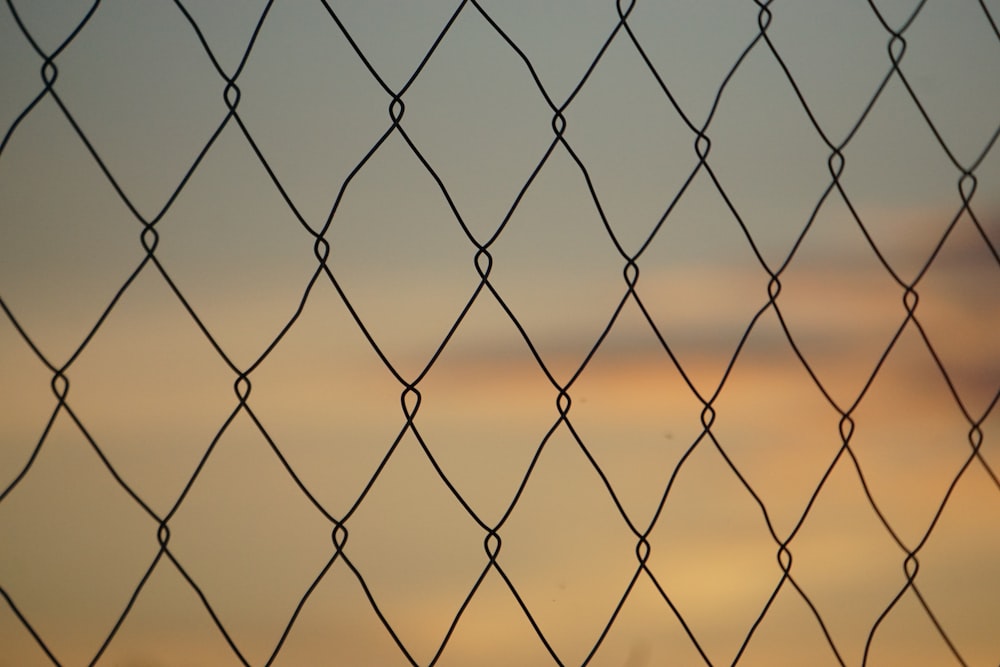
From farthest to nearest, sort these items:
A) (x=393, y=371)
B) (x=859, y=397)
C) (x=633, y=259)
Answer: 1. (x=859, y=397)
2. (x=633, y=259)
3. (x=393, y=371)

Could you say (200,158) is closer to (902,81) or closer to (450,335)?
(450,335)

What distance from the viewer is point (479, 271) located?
140 centimetres

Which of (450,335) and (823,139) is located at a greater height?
(823,139)

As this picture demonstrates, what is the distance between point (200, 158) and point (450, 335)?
330 millimetres

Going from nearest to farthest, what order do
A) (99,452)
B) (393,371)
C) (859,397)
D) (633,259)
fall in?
(99,452), (393,371), (633,259), (859,397)

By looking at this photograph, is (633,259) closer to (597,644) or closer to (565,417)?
(565,417)

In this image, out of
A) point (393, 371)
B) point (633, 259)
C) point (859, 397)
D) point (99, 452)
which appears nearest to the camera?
point (99, 452)

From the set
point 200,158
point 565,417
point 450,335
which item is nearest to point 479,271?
point 450,335

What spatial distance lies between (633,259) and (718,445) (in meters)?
0.25

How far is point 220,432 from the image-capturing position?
4.07ft

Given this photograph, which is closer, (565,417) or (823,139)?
(565,417)

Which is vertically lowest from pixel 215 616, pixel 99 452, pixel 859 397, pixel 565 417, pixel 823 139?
pixel 215 616

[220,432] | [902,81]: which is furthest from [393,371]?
[902,81]

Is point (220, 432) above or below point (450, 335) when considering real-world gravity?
below
